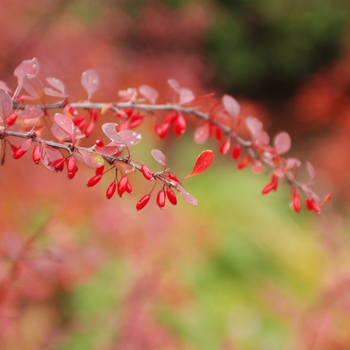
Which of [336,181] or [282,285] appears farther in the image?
[336,181]

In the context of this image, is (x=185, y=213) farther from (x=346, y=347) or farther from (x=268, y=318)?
(x=346, y=347)

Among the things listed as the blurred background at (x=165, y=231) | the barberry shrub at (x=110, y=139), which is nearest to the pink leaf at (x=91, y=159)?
the barberry shrub at (x=110, y=139)

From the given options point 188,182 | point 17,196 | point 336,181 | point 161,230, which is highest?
point 161,230

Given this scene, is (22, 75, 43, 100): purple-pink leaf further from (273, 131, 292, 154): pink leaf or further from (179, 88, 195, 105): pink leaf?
(273, 131, 292, 154): pink leaf

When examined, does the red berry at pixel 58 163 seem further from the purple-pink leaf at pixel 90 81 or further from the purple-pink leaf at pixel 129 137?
the purple-pink leaf at pixel 90 81

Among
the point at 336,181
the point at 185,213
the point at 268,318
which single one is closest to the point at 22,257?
the point at 268,318

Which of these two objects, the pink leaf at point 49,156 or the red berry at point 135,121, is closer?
the pink leaf at point 49,156

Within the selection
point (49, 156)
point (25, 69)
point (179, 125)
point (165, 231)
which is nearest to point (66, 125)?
point (49, 156)
